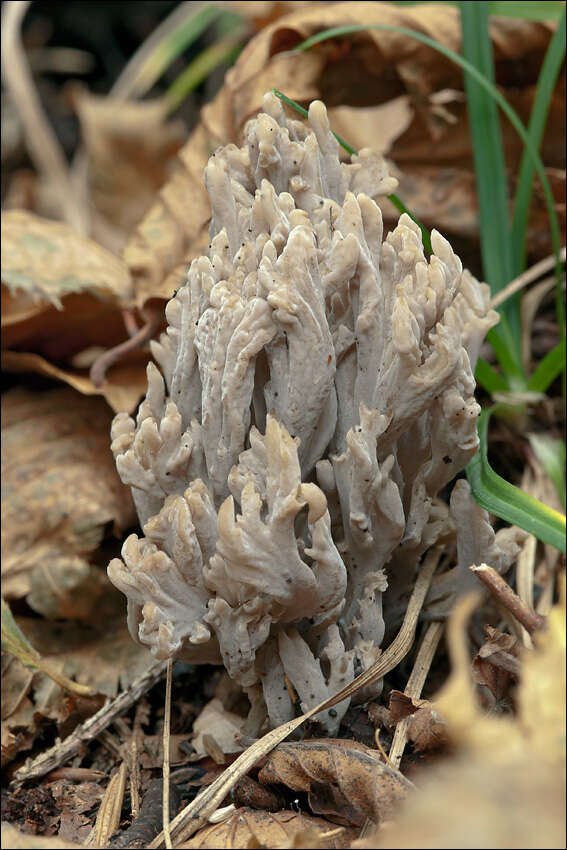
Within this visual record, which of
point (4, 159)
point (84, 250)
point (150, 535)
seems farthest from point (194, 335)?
point (4, 159)

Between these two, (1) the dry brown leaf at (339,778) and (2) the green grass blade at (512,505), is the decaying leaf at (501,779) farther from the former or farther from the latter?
(2) the green grass blade at (512,505)

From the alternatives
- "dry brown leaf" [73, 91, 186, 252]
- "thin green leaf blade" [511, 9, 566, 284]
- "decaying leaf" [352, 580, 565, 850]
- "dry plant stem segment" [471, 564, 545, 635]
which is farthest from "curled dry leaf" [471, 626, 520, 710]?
"dry brown leaf" [73, 91, 186, 252]

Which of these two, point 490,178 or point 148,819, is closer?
point 148,819

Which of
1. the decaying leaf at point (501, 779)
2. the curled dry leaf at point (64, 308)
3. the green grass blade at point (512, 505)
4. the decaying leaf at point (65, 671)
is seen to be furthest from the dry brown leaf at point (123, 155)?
the decaying leaf at point (501, 779)

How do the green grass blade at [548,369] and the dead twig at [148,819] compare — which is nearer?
the dead twig at [148,819]

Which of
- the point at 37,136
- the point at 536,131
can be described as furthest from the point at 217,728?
the point at 37,136

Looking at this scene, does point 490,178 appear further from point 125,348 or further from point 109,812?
point 109,812

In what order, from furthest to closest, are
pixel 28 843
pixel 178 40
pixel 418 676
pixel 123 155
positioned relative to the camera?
pixel 123 155, pixel 178 40, pixel 418 676, pixel 28 843
